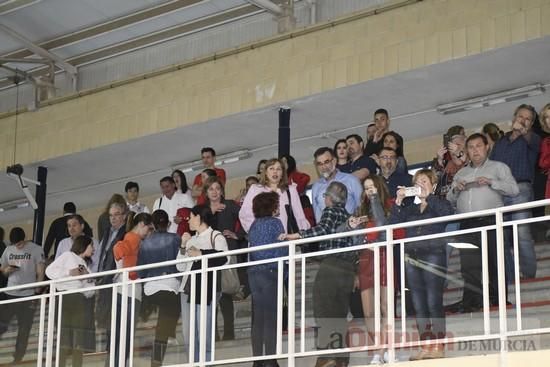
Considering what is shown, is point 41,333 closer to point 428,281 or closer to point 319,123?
point 428,281

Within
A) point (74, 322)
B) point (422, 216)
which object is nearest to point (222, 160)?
point (74, 322)

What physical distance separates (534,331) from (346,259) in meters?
2.12

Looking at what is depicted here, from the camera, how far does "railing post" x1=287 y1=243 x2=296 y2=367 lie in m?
11.7

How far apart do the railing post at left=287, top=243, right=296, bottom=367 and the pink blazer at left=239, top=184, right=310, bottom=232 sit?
2125mm

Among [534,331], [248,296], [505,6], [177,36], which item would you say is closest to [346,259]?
[248,296]

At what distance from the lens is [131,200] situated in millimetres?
18188

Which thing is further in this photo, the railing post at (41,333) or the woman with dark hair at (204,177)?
the woman with dark hair at (204,177)

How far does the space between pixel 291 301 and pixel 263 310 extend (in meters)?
0.53

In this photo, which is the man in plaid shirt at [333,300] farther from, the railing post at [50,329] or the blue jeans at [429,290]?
the railing post at [50,329]

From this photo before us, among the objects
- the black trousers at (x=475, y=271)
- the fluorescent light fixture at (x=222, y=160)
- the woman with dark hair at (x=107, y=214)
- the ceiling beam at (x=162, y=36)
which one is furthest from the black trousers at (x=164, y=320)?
the fluorescent light fixture at (x=222, y=160)

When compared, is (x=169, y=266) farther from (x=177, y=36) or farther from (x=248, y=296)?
(x=177, y=36)

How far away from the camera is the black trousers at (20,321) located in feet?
46.8

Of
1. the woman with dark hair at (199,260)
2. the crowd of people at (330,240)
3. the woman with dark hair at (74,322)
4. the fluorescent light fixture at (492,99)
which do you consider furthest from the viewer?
the fluorescent light fixture at (492,99)

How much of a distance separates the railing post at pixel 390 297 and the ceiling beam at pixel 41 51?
11.2 metres
